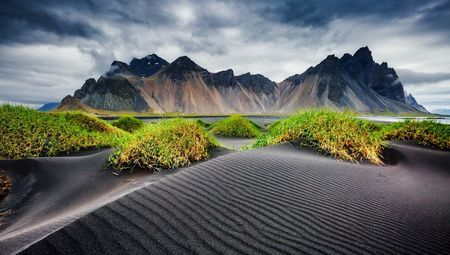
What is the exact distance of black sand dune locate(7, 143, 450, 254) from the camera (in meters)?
2.16

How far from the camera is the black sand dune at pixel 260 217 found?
216 cm

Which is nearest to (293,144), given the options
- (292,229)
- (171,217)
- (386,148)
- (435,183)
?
(386,148)

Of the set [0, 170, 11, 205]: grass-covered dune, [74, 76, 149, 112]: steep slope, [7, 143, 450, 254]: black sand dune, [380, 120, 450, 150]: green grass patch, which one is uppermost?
[74, 76, 149, 112]: steep slope

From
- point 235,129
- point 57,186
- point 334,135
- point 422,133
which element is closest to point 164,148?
point 57,186

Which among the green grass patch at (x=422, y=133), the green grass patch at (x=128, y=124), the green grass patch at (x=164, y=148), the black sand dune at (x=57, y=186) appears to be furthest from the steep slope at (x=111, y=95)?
the green grass patch at (x=422, y=133)

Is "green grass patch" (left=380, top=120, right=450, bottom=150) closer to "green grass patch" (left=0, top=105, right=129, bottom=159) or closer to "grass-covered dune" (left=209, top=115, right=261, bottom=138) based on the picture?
"green grass patch" (left=0, top=105, right=129, bottom=159)

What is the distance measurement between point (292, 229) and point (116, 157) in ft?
14.8

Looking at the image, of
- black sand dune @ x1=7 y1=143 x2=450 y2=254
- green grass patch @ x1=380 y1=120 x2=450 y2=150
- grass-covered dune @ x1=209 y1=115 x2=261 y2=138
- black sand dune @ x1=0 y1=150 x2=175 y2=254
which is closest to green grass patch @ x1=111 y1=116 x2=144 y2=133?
grass-covered dune @ x1=209 y1=115 x2=261 y2=138

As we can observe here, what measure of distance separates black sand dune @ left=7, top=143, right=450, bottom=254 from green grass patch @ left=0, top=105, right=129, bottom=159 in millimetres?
4012

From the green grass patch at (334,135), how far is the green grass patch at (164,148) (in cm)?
272

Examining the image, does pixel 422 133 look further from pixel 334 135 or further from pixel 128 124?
pixel 128 124

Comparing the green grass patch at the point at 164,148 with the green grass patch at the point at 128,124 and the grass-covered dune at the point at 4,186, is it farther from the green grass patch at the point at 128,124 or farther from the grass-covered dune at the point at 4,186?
the green grass patch at the point at 128,124

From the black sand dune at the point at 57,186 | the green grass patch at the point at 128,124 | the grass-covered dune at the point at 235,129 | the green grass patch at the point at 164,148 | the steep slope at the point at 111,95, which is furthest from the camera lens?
the steep slope at the point at 111,95

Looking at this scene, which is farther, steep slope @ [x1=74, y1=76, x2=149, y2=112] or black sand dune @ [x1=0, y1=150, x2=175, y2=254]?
steep slope @ [x1=74, y1=76, x2=149, y2=112]
